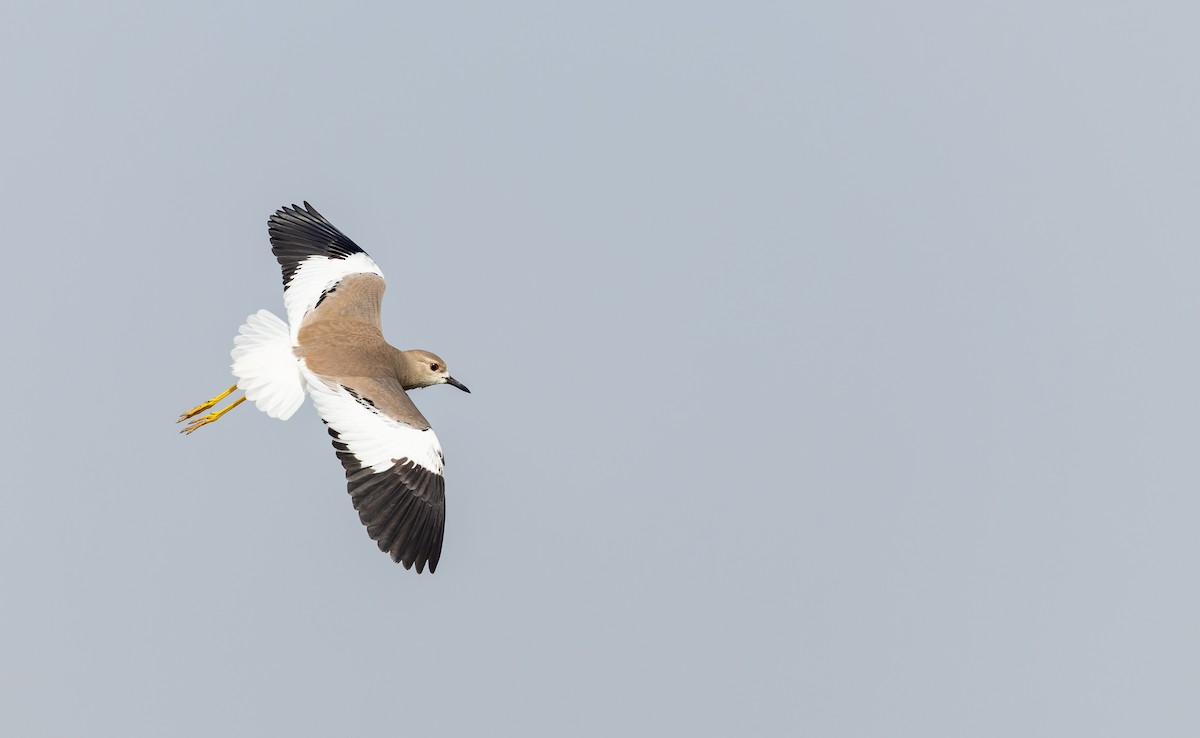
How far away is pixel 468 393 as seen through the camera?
67.2ft

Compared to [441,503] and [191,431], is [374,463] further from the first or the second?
[191,431]

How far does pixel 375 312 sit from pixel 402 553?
528cm

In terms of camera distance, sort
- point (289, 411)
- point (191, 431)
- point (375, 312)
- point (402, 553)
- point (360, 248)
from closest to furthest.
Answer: point (402, 553), point (289, 411), point (191, 431), point (375, 312), point (360, 248)

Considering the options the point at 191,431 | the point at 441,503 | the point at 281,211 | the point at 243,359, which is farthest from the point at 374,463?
the point at 281,211

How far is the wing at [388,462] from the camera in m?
15.9

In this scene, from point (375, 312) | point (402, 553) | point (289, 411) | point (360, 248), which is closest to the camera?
point (402, 553)

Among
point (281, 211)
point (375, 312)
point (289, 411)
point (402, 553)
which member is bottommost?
A: point (402, 553)

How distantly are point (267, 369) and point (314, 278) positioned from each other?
3434mm

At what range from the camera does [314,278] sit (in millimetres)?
20734

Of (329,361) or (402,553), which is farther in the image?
(329,361)

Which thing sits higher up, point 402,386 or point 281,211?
point 281,211

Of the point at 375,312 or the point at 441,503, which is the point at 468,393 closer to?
the point at 375,312

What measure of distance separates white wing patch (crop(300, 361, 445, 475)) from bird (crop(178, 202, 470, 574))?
12 mm

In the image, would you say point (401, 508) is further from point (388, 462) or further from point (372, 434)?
point (372, 434)
